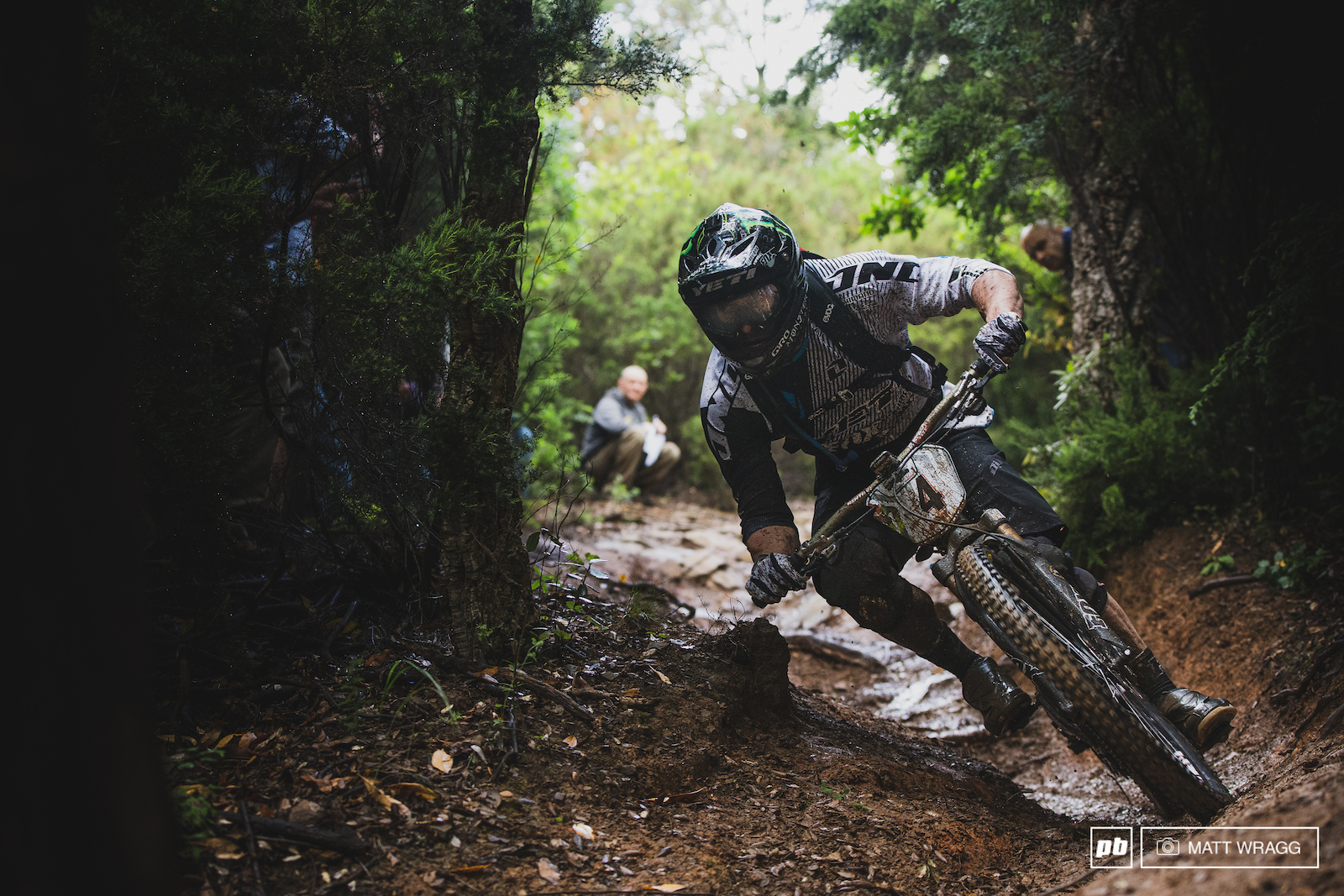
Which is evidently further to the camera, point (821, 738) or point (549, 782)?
point (821, 738)

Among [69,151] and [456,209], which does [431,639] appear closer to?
[456,209]

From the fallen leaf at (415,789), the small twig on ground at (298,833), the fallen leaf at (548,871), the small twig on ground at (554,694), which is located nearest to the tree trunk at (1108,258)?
the small twig on ground at (554,694)

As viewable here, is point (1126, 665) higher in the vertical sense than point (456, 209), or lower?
lower

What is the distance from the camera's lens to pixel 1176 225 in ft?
15.5

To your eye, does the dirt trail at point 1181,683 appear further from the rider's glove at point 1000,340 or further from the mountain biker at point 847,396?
the rider's glove at point 1000,340

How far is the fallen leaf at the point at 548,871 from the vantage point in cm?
187

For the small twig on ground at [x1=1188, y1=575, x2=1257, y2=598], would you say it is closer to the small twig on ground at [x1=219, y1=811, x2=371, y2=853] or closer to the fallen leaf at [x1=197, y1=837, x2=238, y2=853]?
the small twig on ground at [x1=219, y1=811, x2=371, y2=853]

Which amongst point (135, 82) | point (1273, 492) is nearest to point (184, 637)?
point (135, 82)

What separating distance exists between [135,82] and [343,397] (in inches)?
44.7

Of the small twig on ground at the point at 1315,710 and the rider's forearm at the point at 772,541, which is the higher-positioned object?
the rider's forearm at the point at 772,541

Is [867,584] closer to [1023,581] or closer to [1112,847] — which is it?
[1023,581]

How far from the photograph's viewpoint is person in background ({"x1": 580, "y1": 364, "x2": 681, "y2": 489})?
9984mm

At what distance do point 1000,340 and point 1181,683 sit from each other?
245 centimetres

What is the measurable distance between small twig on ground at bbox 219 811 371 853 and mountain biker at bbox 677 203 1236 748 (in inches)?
63.6
